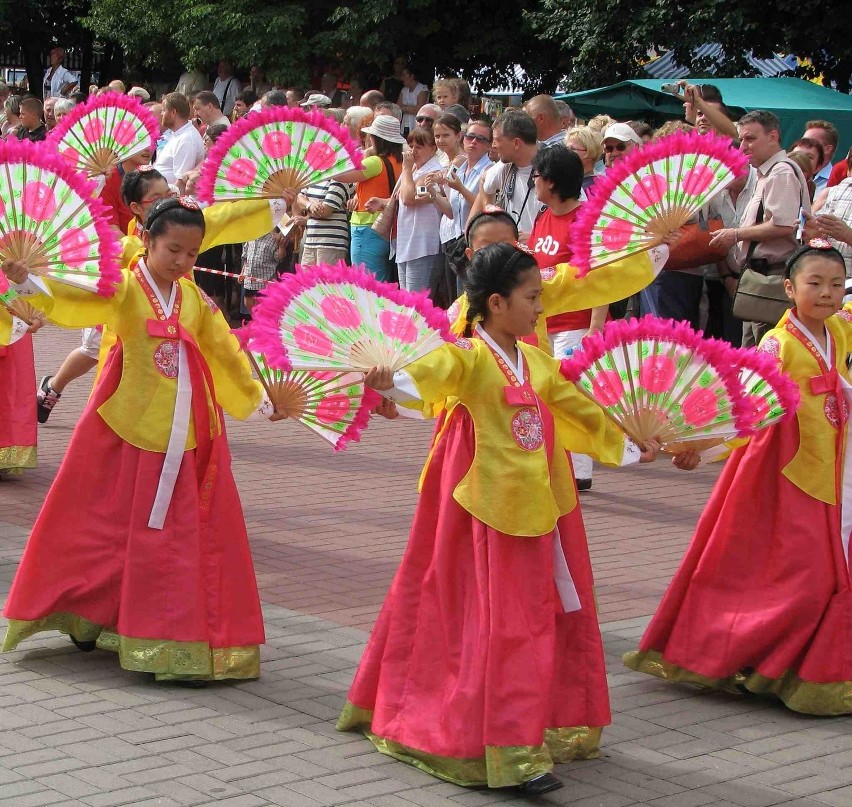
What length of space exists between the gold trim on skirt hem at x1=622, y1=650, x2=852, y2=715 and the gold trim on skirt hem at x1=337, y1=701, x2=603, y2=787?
0.72m

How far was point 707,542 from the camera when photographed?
17.3 ft

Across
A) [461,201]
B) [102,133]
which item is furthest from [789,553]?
[461,201]

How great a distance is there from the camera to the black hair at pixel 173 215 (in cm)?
523

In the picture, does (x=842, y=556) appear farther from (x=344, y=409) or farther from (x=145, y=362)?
(x=145, y=362)

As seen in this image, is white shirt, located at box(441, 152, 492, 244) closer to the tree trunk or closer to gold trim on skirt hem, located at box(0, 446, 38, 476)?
gold trim on skirt hem, located at box(0, 446, 38, 476)

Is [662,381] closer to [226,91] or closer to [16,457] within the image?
[16,457]

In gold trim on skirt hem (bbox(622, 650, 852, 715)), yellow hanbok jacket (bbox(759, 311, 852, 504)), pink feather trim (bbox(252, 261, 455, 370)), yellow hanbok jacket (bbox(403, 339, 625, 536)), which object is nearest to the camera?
pink feather trim (bbox(252, 261, 455, 370))

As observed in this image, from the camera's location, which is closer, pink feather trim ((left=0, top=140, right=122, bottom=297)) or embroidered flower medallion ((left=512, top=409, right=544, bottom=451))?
embroidered flower medallion ((left=512, top=409, right=544, bottom=451))

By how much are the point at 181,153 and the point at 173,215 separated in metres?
7.22

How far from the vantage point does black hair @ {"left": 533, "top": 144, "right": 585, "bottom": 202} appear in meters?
6.73

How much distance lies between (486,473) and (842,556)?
1469 mm

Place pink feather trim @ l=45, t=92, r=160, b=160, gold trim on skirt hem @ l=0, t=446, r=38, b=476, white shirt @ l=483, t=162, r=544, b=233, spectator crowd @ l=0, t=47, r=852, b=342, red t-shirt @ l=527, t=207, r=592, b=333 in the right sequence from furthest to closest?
white shirt @ l=483, t=162, r=544, b=233 < gold trim on skirt hem @ l=0, t=446, r=38, b=476 < spectator crowd @ l=0, t=47, r=852, b=342 < pink feather trim @ l=45, t=92, r=160, b=160 < red t-shirt @ l=527, t=207, r=592, b=333

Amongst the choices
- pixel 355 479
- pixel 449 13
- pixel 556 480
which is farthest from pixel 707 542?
pixel 449 13

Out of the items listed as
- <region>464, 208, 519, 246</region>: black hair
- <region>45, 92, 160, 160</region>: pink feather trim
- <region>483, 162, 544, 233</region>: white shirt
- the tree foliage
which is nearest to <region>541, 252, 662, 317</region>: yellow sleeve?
<region>464, 208, 519, 246</region>: black hair
